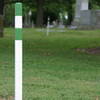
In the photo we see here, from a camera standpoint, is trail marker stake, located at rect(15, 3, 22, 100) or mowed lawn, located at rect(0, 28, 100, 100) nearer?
trail marker stake, located at rect(15, 3, 22, 100)

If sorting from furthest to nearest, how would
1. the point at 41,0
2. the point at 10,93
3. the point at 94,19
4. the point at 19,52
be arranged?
the point at 41,0 → the point at 94,19 → the point at 10,93 → the point at 19,52

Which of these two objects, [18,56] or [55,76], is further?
[55,76]

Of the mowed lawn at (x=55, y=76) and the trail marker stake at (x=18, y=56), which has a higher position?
the trail marker stake at (x=18, y=56)

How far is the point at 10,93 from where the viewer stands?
8.27 m

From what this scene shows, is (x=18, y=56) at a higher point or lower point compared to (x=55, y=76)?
higher

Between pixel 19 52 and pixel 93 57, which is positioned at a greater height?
pixel 19 52

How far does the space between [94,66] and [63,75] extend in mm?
2268

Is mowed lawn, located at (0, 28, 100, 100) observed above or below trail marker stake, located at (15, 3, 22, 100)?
below

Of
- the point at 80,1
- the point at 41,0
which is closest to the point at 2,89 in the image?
the point at 80,1

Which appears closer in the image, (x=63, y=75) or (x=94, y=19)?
(x=63, y=75)

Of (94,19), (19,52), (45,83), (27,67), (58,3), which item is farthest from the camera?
(58,3)

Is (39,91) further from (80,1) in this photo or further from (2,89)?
(80,1)

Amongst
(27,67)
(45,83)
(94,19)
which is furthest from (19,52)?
(94,19)

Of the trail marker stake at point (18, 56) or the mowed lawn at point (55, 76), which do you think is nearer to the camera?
the trail marker stake at point (18, 56)
